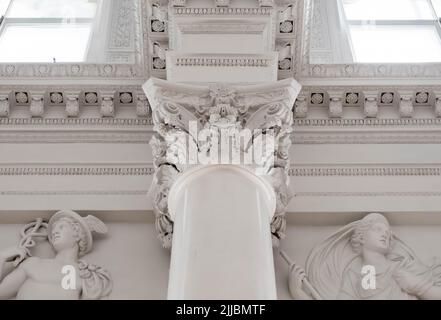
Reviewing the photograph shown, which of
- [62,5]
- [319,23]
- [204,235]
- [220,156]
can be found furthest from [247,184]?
[62,5]

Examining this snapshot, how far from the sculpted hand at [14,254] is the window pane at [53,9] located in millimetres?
5216

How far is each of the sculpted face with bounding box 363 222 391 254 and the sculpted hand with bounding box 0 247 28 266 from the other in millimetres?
3083

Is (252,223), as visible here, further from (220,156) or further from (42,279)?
(42,279)

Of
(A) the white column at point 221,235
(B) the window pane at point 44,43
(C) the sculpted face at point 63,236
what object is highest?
(B) the window pane at point 44,43

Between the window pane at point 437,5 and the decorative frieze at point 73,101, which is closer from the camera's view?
→ the decorative frieze at point 73,101

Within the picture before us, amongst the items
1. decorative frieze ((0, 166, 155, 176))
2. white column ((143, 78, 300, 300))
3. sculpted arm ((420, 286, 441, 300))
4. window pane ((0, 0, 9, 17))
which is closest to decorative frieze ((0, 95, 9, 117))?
decorative frieze ((0, 166, 155, 176))

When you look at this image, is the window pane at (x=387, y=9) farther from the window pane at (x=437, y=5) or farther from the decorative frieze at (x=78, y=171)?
the decorative frieze at (x=78, y=171)

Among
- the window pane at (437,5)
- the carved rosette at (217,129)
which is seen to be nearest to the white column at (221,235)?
the carved rosette at (217,129)

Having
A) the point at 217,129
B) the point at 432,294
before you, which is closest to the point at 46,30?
the point at 217,129

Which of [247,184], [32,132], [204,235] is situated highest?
[32,132]

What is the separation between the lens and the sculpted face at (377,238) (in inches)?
272

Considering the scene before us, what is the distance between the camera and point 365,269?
6.78 m
